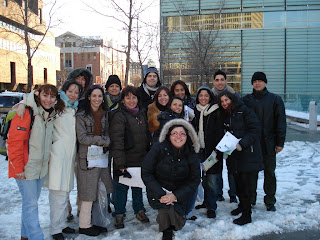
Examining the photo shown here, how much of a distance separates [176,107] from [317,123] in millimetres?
14508

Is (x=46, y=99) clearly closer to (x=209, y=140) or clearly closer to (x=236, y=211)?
(x=209, y=140)

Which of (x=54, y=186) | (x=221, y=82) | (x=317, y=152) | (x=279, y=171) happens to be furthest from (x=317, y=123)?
(x=54, y=186)

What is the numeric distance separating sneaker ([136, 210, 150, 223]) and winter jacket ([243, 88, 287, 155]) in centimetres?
208

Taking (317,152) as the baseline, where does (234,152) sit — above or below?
above

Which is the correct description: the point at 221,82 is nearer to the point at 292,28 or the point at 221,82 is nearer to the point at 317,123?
the point at 317,123

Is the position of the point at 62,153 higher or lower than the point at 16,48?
lower

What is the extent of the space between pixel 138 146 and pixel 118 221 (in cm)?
109

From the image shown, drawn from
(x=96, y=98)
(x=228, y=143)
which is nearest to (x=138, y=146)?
(x=96, y=98)

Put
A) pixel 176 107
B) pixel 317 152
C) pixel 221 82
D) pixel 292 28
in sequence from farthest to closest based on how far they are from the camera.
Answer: pixel 292 28 < pixel 317 152 < pixel 221 82 < pixel 176 107

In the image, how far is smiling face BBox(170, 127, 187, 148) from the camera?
12.7 ft

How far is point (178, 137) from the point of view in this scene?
12.7 ft

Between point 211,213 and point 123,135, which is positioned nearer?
point 123,135

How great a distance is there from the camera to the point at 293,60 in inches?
1177

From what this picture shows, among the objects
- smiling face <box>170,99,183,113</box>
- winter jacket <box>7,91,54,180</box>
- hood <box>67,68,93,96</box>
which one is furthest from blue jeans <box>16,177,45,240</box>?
smiling face <box>170,99,183,113</box>
